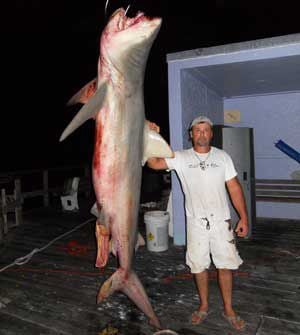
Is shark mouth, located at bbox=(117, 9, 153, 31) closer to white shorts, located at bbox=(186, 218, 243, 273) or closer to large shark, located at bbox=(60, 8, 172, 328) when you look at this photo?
large shark, located at bbox=(60, 8, 172, 328)

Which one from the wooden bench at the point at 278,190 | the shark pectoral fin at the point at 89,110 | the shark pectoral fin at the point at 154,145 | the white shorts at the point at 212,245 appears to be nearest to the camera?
the shark pectoral fin at the point at 89,110

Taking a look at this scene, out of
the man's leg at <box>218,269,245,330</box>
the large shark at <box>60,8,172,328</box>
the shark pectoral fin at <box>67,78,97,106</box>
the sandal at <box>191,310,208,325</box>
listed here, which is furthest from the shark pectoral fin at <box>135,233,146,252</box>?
the shark pectoral fin at <box>67,78,97,106</box>

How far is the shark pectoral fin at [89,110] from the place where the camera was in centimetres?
206

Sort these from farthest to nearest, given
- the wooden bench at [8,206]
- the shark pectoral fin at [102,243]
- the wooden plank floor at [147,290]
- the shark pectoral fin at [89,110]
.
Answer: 1. the wooden bench at [8,206]
2. the wooden plank floor at [147,290]
3. the shark pectoral fin at [102,243]
4. the shark pectoral fin at [89,110]

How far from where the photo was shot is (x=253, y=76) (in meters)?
6.82

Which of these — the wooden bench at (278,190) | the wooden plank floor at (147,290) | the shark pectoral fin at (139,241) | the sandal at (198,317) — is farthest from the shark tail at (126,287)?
the wooden bench at (278,190)

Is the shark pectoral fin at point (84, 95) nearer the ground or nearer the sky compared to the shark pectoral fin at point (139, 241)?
nearer the sky

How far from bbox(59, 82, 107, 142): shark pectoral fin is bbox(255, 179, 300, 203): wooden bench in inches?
295

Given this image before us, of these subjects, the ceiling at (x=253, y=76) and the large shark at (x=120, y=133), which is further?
the ceiling at (x=253, y=76)

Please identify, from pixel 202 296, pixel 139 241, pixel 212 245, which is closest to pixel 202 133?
pixel 212 245

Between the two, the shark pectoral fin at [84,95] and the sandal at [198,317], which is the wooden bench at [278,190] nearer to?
the sandal at [198,317]

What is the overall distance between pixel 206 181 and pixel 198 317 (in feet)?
5.20

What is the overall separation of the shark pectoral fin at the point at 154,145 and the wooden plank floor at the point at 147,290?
2.04m

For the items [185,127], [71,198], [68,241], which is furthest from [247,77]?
[71,198]
